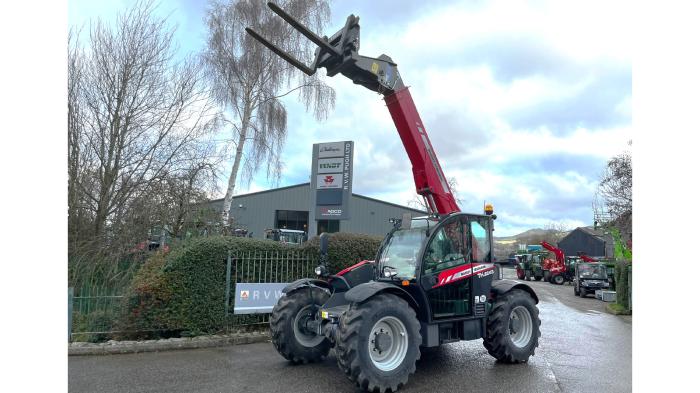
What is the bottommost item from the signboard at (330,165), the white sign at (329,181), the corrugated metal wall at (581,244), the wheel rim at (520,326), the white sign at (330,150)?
the corrugated metal wall at (581,244)

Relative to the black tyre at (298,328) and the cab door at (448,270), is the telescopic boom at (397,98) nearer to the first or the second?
the cab door at (448,270)

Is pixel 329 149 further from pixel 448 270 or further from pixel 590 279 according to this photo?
pixel 590 279

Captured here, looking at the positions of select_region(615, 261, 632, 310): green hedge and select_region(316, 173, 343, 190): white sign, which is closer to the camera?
select_region(316, 173, 343, 190): white sign

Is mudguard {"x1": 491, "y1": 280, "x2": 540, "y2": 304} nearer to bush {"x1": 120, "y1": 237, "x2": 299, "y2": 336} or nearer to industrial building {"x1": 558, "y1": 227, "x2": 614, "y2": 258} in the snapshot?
bush {"x1": 120, "y1": 237, "x2": 299, "y2": 336}

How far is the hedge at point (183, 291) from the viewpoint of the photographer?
8469mm

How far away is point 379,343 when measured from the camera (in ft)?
19.1

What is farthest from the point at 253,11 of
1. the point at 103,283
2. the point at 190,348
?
the point at 190,348

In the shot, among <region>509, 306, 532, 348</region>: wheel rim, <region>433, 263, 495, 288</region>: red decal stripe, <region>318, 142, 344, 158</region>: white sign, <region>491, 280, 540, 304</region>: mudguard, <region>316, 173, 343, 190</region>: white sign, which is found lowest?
<region>509, 306, 532, 348</region>: wheel rim

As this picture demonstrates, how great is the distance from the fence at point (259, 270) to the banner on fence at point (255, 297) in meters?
0.15

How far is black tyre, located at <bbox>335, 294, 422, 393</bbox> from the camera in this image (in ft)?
17.9

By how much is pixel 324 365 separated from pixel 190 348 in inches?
105

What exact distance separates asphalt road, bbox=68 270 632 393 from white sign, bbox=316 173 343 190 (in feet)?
26.4

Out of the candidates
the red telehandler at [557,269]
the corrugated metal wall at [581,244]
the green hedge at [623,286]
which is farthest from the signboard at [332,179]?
the corrugated metal wall at [581,244]

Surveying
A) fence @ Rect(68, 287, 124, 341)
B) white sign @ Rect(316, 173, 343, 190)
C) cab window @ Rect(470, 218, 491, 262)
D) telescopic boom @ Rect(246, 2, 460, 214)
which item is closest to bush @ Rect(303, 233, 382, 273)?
telescopic boom @ Rect(246, 2, 460, 214)
